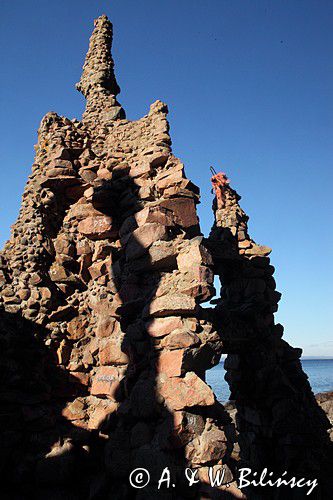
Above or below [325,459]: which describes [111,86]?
above

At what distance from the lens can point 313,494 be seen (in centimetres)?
848

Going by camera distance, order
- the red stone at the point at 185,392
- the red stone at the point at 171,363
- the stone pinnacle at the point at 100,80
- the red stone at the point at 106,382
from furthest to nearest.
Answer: the stone pinnacle at the point at 100,80
the red stone at the point at 106,382
the red stone at the point at 171,363
the red stone at the point at 185,392

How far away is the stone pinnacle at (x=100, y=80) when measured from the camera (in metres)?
8.12

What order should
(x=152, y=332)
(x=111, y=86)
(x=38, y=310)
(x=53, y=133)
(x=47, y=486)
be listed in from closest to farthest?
1. (x=47, y=486)
2. (x=152, y=332)
3. (x=38, y=310)
4. (x=53, y=133)
5. (x=111, y=86)

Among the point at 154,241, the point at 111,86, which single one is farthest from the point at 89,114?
the point at 154,241

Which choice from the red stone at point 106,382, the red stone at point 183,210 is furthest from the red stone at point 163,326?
the red stone at point 183,210

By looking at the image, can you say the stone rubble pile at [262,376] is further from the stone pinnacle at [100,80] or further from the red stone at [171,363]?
the stone pinnacle at [100,80]

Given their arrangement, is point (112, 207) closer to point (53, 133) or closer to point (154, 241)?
point (154, 241)

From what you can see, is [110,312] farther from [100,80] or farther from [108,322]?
[100,80]

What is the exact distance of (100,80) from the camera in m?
8.59

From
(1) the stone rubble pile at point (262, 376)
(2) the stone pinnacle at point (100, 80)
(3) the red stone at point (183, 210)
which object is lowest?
(1) the stone rubble pile at point (262, 376)

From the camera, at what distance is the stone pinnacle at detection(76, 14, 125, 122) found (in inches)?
320

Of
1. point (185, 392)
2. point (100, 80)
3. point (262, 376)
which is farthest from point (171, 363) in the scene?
point (100, 80)

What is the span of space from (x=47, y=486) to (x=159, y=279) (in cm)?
323
